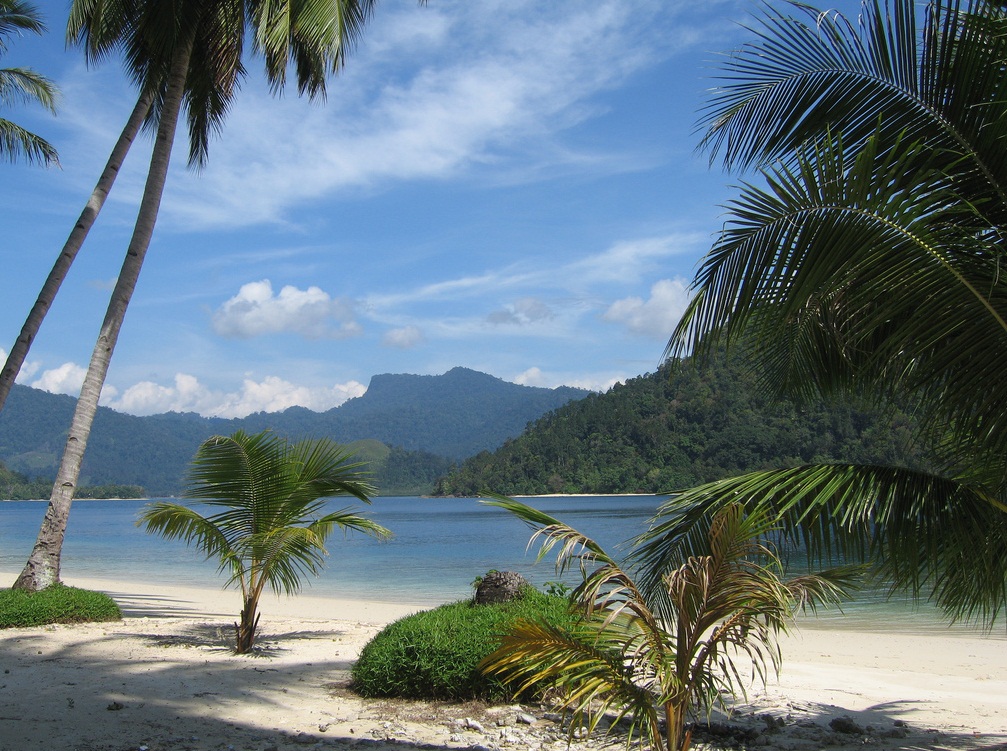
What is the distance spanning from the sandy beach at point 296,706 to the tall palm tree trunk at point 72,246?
4275 mm

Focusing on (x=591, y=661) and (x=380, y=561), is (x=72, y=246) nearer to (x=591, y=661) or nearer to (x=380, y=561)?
(x=591, y=661)

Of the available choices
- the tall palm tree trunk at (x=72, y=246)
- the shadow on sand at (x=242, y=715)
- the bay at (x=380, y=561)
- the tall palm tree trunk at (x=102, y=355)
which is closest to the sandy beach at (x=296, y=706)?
the shadow on sand at (x=242, y=715)

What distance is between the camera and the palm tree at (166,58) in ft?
34.2

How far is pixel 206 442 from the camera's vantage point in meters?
8.12

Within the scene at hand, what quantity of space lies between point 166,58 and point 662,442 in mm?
66555

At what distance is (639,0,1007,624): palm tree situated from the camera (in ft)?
11.8

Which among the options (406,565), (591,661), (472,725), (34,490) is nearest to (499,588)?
(472,725)

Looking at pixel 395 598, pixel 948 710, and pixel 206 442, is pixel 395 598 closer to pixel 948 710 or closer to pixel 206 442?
pixel 206 442

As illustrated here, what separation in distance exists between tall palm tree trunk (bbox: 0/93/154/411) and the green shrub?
8053 millimetres

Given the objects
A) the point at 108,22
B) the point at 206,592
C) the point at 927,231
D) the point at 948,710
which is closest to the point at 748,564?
the point at 927,231

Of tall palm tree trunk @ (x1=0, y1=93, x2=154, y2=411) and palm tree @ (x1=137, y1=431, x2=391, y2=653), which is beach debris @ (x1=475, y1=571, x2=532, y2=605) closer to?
palm tree @ (x1=137, y1=431, x2=391, y2=653)

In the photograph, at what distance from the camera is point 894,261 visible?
364 centimetres

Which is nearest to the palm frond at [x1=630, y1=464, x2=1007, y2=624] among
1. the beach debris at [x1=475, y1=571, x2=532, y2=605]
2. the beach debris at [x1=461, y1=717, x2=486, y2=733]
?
the beach debris at [x1=461, y1=717, x2=486, y2=733]

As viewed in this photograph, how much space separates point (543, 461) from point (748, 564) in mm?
90792
